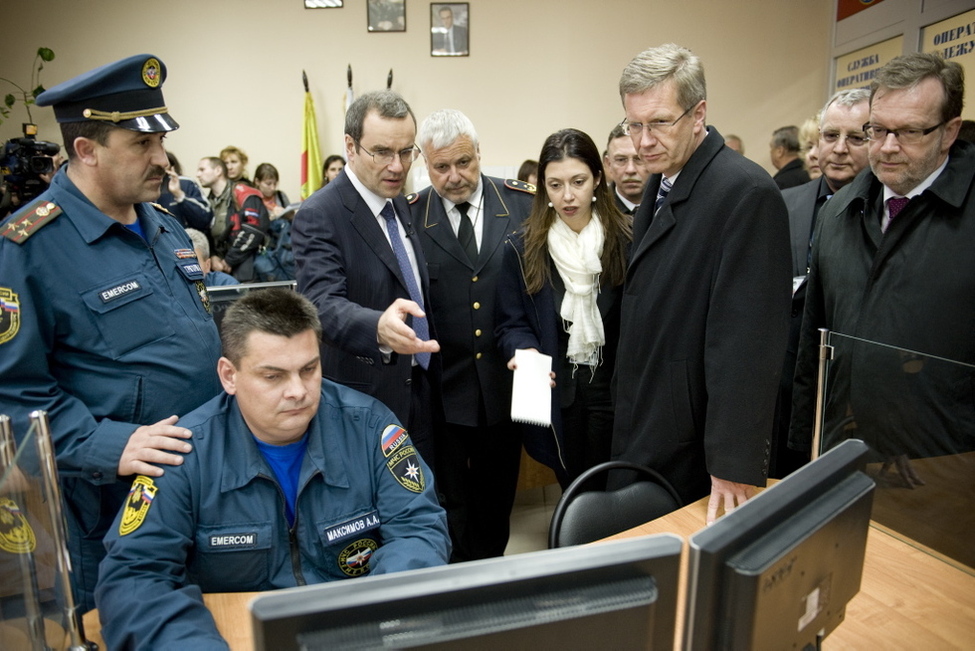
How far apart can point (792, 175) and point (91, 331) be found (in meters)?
4.54

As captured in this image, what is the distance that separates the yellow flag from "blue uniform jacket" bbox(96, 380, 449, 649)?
5.76 metres

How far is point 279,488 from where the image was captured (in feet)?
4.79

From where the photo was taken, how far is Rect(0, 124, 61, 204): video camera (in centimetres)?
327

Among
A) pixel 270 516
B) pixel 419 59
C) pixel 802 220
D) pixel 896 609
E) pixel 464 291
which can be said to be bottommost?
pixel 896 609

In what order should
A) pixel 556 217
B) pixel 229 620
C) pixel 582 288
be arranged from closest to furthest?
pixel 229 620 < pixel 582 288 < pixel 556 217

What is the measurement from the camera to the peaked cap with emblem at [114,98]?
1.55 meters

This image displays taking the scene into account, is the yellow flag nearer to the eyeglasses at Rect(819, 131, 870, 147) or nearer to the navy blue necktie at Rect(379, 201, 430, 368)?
the navy blue necktie at Rect(379, 201, 430, 368)

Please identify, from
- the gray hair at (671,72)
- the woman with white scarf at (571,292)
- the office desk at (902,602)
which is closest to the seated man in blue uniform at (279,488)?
the office desk at (902,602)

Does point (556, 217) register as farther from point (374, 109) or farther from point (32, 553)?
point (32, 553)

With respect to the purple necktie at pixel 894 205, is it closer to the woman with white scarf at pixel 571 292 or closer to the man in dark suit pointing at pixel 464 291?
the woman with white scarf at pixel 571 292

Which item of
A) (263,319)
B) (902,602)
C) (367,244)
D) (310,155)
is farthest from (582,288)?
(310,155)

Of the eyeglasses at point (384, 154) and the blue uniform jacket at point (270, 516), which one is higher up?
the eyeglasses at point (384, 154)

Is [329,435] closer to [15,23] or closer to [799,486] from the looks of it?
[799,486]

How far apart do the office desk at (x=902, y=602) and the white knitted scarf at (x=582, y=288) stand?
742 mm
